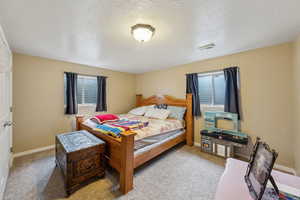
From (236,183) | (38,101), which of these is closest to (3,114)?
(38,101)

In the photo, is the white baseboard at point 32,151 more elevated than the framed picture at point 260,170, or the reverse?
the framed picture at point 260,170

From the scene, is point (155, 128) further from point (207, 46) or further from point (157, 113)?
point (207, 46)

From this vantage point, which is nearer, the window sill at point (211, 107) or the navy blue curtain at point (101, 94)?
the window sill at point (211, 107)

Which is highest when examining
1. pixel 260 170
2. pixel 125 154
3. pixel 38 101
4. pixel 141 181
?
pixel 38 101

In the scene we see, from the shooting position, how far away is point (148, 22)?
1.55 meters

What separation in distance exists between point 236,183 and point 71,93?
12.1ft

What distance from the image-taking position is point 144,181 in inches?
73.6

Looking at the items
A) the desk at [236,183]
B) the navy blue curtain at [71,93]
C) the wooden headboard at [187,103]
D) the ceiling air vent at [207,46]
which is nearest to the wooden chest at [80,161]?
the navy blue curtain at [71,93]

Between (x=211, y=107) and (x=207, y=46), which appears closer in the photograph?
(x=207, y=46)

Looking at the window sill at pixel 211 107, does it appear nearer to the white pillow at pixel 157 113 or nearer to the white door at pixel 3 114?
the white pillow at pixel 157 113

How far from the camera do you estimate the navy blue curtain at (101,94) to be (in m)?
3.81

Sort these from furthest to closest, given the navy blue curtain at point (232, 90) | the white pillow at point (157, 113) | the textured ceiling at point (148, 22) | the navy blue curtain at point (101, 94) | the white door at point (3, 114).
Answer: the navy blue curtain at point (101, 94), the white pillow at point (157, 113), the navy blue curtain at point (232, 90), the white door at point (3, 114), the textured ceiling at point (148, 22)

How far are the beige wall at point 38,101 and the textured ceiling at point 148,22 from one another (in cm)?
46

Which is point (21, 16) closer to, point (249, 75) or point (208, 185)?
point (208, 185)
